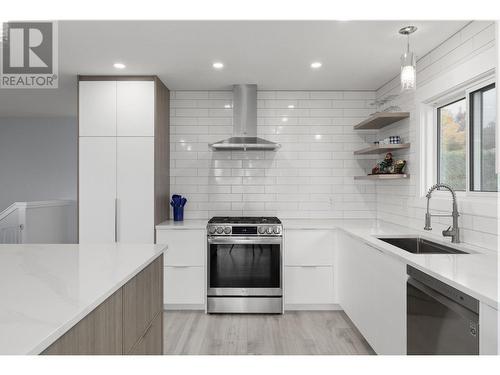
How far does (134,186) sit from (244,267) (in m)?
1.40

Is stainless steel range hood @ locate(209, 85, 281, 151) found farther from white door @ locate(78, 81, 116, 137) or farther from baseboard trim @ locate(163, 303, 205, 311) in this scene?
baseboard trim @ locate(163, 303, 205, 311)

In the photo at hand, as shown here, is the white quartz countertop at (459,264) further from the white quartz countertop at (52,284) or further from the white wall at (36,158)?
the white wall at (36,158)

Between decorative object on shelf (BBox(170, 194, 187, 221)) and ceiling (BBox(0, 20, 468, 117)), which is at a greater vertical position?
ceiling (BBox(0, 20, 468, 117))

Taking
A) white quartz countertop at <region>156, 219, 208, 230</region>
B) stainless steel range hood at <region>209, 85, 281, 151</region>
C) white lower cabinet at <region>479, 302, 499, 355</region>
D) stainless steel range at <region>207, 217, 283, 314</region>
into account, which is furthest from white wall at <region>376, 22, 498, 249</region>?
white quartz countertop at <region>156, 219, 208, 230</region>

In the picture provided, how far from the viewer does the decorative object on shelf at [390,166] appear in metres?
3.46

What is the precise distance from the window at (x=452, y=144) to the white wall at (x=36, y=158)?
591cm

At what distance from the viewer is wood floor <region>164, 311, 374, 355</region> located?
9.47 ft

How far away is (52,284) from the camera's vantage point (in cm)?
134

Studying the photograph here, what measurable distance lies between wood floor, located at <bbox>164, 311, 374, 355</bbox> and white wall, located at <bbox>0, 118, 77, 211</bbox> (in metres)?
4.18

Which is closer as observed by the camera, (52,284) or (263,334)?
(52,284)
